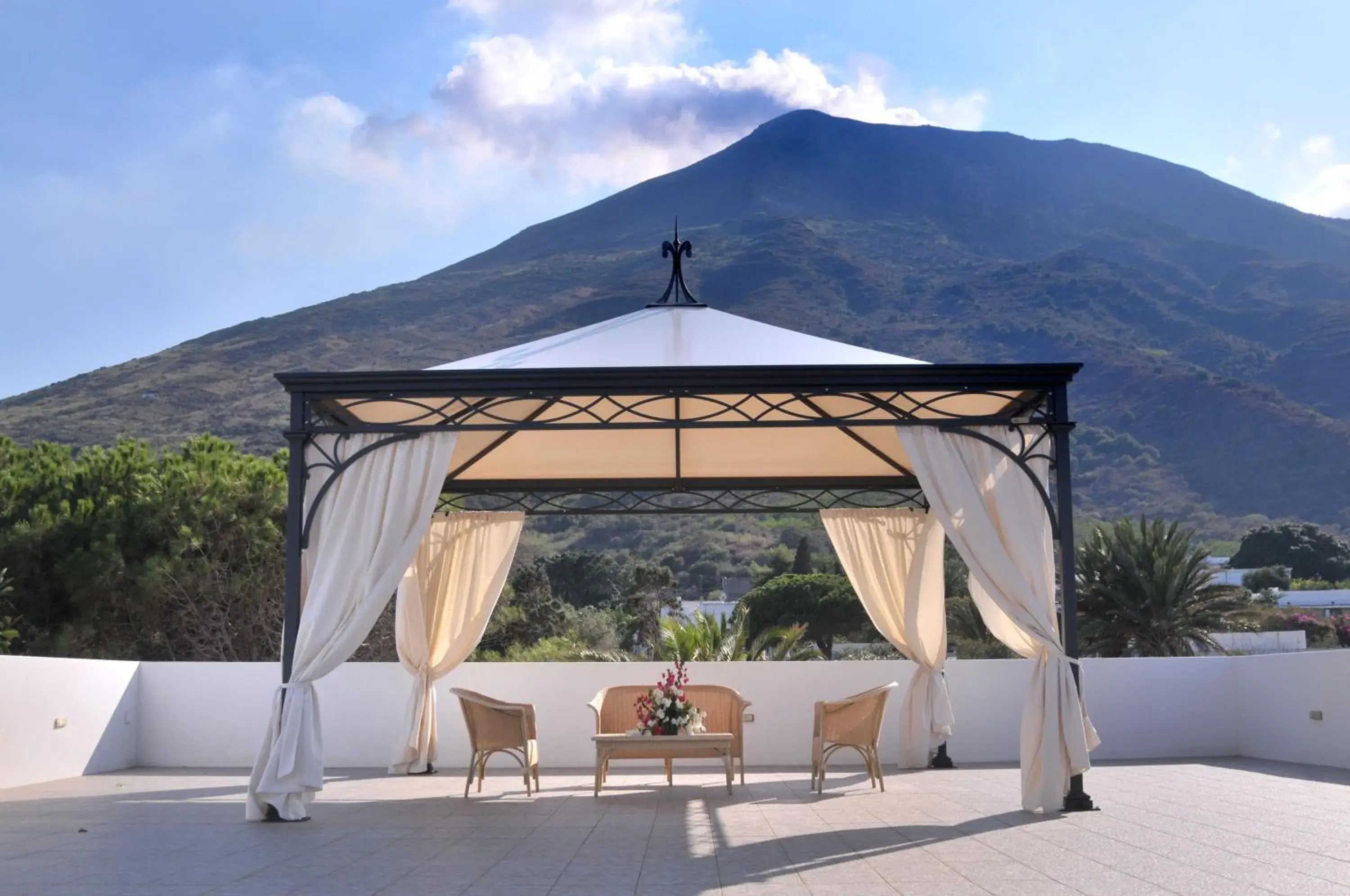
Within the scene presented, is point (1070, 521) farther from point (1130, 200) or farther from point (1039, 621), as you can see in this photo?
point (1130, 200)

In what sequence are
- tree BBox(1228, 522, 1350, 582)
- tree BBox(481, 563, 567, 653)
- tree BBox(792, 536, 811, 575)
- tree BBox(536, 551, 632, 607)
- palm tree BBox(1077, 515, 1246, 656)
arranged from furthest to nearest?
tree BBox(1228, 522, 1350, 582), tree BBox(792, 536, 811, 575), tree BBox(536, 551, 632, 607), tree BBox(481, 563, 567, 653), palm tree BBox(1077, 515, 1246, 656)

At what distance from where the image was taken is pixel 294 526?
7426 mm

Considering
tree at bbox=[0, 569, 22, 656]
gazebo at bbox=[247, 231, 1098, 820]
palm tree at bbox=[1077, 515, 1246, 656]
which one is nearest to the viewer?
gazebo at bbox=[247, 231, 1098, 820]

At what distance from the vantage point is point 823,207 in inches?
2248

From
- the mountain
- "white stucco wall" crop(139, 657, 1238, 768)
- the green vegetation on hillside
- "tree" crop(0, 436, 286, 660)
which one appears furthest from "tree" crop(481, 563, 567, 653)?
the mountain

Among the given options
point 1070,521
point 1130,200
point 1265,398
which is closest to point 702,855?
point 1070,521

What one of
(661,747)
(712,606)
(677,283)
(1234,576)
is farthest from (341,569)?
(1234,576)

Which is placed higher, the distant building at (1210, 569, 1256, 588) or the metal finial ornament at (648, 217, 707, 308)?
the metal finial ornament at (648, 217, 707, 308)

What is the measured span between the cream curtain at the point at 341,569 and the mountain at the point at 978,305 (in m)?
26.9

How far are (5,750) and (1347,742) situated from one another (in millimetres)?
9939

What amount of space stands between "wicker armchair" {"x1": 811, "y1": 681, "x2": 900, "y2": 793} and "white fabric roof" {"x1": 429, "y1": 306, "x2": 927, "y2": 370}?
2.36 meters

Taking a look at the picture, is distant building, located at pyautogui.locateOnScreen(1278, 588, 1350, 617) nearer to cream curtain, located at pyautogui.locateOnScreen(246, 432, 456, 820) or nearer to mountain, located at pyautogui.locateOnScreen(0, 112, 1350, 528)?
mountain, located at pyautogui.locateOnScreen(0, 112, 1350, 528)

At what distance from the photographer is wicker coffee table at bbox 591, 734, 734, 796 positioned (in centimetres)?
824

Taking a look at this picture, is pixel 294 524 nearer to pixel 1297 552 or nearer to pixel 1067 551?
pixel 1067 551
